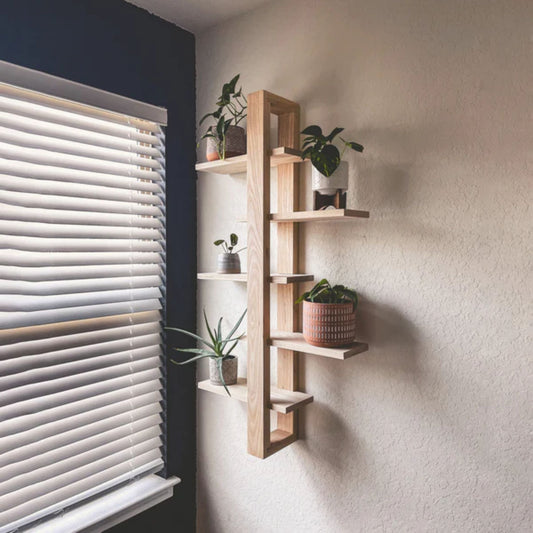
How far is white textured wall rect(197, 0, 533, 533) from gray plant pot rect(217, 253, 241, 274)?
257 millimetres

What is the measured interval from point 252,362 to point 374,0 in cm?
119

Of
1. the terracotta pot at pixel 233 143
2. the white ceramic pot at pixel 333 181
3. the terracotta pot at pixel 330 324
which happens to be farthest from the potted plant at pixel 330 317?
the terracotta pot at pixel 233 143

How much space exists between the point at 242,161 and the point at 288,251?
1.14 ft

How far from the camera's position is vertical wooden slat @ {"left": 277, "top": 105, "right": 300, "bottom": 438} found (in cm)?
151

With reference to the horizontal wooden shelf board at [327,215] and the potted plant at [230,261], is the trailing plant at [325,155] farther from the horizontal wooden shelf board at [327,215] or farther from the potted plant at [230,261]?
the potted plant at [230,261]

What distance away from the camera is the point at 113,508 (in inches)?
59.6

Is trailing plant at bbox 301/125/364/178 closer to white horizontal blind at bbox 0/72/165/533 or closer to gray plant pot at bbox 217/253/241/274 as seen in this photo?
gray plant pot at bbox 217/253/241/274

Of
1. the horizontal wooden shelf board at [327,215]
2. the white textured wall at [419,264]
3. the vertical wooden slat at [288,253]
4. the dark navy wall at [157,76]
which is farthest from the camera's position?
the vertical wooden slat at [288,253]

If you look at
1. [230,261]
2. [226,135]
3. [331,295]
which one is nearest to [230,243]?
[230,261]

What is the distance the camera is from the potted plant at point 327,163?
1265 mm

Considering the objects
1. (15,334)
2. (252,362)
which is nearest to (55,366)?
(15,334)

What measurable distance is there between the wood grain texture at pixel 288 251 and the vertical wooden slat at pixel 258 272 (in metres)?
0.13

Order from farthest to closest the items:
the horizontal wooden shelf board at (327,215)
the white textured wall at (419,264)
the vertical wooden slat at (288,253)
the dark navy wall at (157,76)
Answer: the vertical wooden slat at (288,253) → the dark navy wall at (157,76) → the horizontal wooden shelf board at (327,215) → the white textured wall at (419,264)

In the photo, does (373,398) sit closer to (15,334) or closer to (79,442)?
(79,442)
